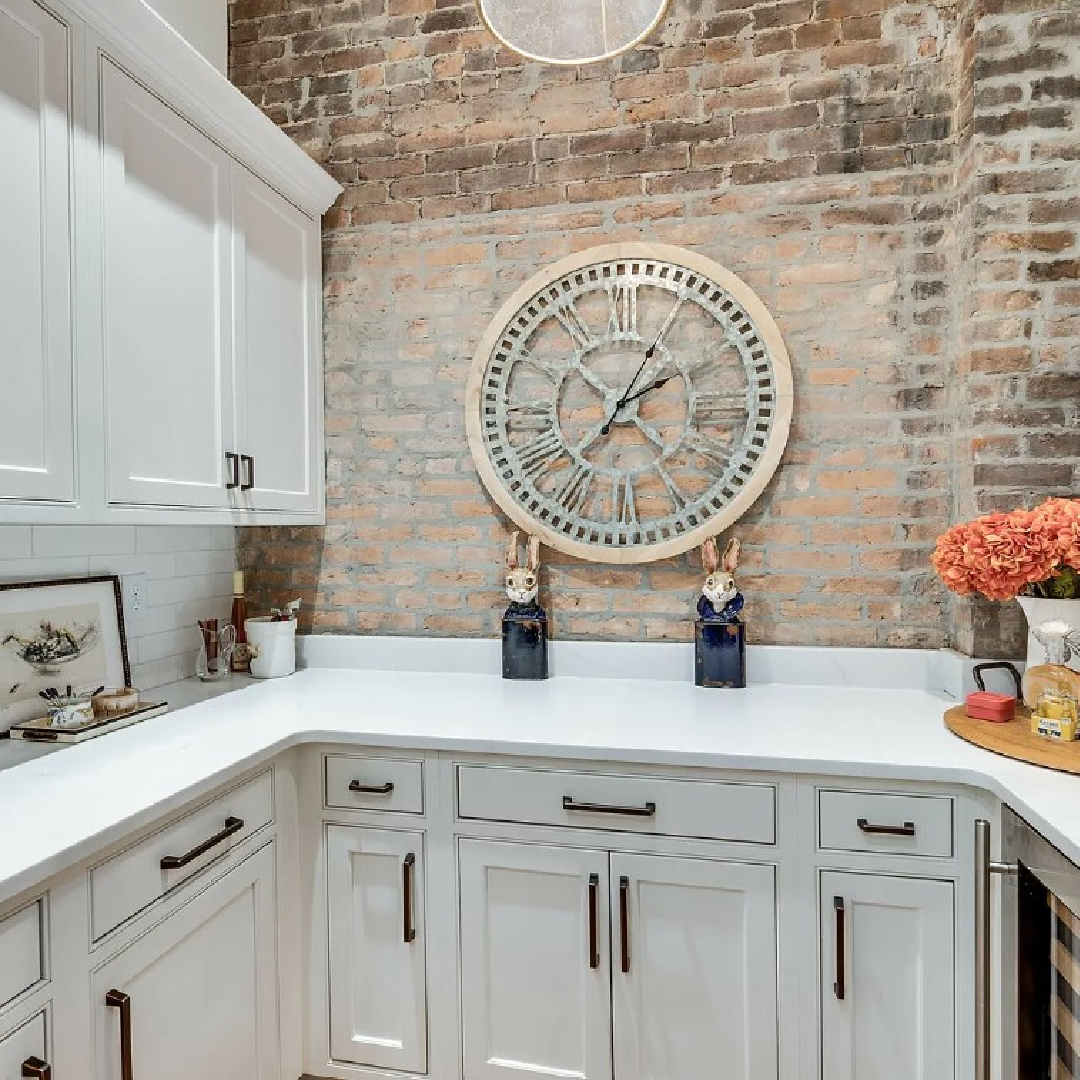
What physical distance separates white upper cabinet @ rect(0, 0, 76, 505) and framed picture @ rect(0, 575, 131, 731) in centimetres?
47

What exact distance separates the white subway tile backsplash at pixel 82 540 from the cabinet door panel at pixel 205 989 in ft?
2.94

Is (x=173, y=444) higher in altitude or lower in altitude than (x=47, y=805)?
higher

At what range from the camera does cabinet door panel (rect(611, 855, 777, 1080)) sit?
5.32ft

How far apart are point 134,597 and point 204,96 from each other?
1274 millimetres

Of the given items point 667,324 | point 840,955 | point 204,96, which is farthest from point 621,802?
point 204,96

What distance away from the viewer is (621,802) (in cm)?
168

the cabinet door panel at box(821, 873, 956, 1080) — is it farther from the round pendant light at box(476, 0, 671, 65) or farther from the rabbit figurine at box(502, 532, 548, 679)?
the round pendant light at box(476, 0, 671, 65)

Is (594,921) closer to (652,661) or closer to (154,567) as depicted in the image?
(652,661)

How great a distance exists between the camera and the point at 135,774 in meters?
1.50

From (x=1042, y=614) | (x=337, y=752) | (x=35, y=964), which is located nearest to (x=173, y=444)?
(x=337, y=752)

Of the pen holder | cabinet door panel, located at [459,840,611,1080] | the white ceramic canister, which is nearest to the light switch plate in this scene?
the pen holder

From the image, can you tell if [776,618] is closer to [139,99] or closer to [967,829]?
[967,829]

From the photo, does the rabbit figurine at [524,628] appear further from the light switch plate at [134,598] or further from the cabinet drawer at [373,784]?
the light switch plate at [134,598]

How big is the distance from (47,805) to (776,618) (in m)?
1.77
